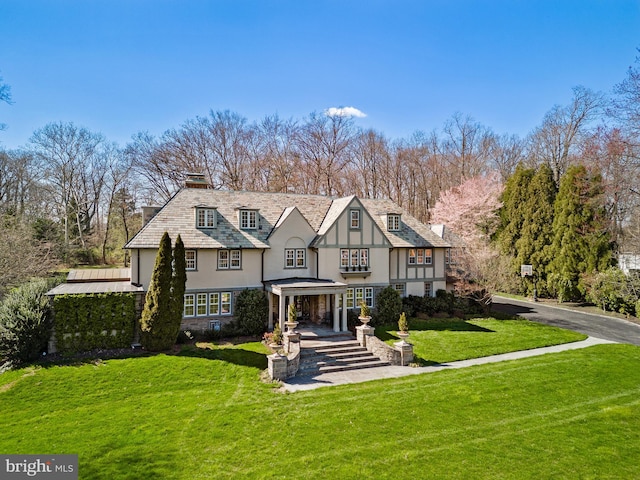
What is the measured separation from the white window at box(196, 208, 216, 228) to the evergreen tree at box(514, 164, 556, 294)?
31.3m

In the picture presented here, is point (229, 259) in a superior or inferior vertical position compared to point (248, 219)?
inferior

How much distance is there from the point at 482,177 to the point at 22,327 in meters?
40.0

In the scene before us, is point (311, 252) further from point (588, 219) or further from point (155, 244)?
point (588, 219)

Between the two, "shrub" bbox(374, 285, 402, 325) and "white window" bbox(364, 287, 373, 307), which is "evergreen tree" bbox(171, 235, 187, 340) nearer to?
"white window" bbox(364, 287, 373, 307)

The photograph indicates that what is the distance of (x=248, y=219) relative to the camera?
2173 centimetres

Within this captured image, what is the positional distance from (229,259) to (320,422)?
11.6m

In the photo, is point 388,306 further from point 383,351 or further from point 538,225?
point 538,225

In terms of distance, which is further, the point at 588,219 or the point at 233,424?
the point at 588,219

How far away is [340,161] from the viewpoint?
40906mm

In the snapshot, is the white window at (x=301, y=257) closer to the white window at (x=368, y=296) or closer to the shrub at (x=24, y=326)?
the white window at (x=368, y=296)

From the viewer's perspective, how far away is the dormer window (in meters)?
25.2

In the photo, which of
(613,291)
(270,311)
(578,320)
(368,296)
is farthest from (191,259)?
(613,291)

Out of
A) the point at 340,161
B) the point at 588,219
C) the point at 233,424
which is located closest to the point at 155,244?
the point at 233,424

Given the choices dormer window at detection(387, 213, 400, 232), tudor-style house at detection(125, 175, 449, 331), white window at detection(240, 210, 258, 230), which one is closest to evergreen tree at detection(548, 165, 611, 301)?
tudor-style house at detection(125, 175, 449, 331)
